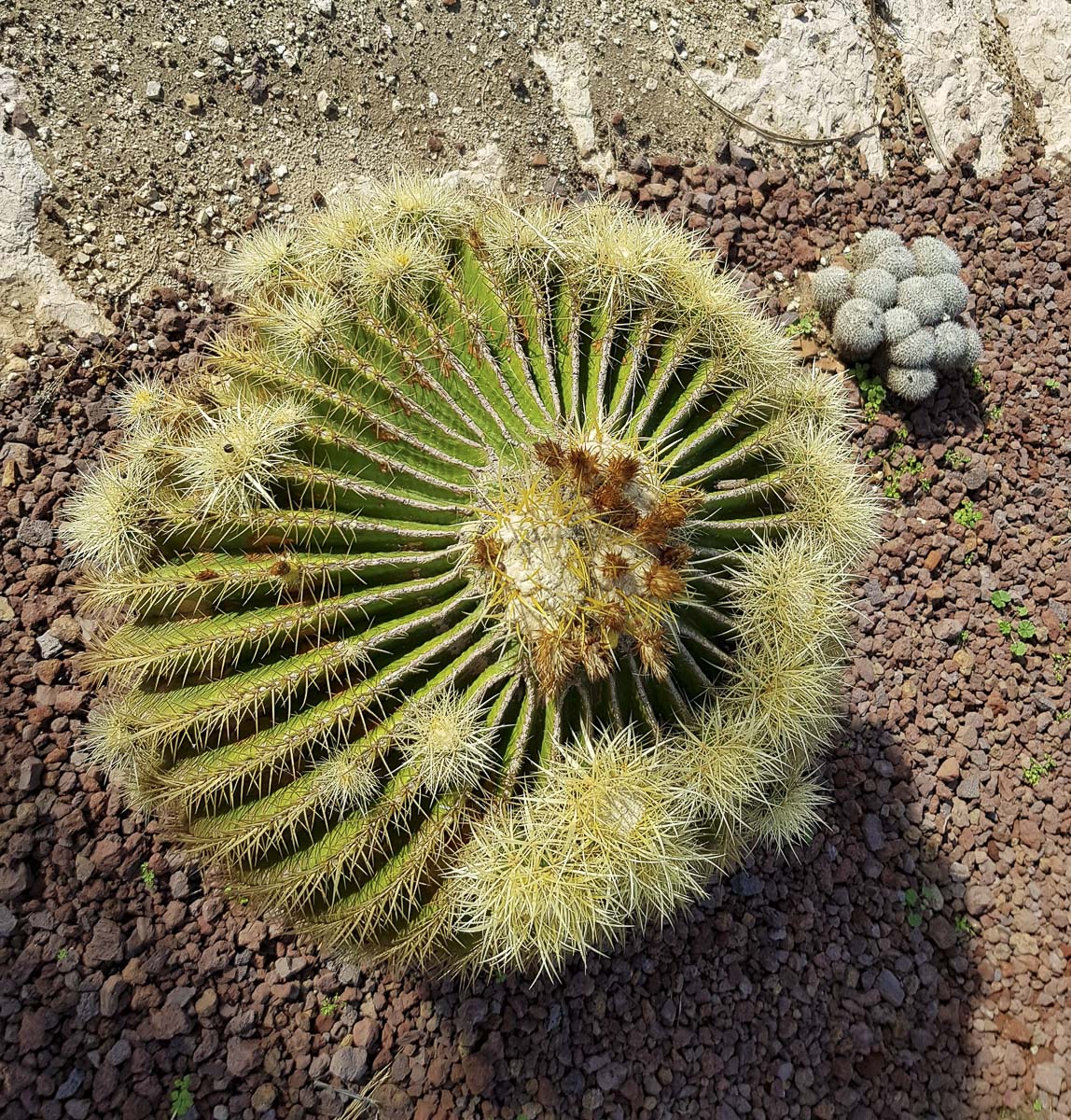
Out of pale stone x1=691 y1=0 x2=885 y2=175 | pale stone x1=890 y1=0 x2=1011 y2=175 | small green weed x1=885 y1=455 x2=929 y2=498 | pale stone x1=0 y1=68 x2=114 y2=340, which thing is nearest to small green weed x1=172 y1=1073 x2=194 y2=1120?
pale stone x1=0 y1=68 x2=114 y2=340

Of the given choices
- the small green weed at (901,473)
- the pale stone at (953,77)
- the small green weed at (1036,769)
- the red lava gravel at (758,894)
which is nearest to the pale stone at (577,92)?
the red lava gravel at (758,894)

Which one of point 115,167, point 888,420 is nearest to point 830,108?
point 888,420

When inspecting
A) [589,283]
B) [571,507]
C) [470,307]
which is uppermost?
[589,283]

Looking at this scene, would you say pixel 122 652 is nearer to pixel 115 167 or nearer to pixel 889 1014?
pixel 115 167

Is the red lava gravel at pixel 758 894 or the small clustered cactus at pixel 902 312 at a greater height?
the small clustered cactus at pixel 902 312

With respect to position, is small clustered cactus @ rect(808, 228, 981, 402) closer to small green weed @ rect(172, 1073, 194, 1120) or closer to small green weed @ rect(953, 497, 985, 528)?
small green weed @ rect(953, 497, 985, 528)

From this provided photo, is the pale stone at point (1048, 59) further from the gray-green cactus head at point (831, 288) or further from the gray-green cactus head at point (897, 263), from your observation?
the gray-green cactus head at point (831, 288)
